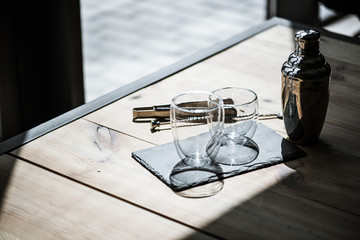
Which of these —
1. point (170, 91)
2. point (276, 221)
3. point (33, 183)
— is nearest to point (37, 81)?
point (170, 91)

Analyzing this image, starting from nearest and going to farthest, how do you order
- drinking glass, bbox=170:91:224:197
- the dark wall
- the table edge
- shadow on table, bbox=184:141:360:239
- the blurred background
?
shadow on table, bbox=184:141:360:239
drinking glass, bbox=170:91:224:197
the table edge
the dark wall
the blurred background

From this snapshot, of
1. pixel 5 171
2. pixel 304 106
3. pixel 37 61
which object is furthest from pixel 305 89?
pixel 37 61

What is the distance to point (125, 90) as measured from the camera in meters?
1.36

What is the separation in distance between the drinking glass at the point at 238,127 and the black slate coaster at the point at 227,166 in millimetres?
17

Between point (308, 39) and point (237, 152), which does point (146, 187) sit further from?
point (308, 39)

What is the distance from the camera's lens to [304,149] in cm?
114

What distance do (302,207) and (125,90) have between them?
22.0 inches

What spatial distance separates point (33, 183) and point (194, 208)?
29 centimetres

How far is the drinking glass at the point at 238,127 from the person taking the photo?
1.09 meters

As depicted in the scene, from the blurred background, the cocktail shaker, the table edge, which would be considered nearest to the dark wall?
the table edge

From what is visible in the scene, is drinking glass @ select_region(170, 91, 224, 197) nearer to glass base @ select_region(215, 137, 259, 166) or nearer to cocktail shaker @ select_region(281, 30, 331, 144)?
glass base @ select_region(215, 137, 259, 166)

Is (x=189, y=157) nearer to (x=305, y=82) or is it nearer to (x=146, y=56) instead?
(x=305, y=82)

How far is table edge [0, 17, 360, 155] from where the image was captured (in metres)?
1.16

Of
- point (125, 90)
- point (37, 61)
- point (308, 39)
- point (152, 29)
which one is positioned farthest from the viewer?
point (152, 29)
